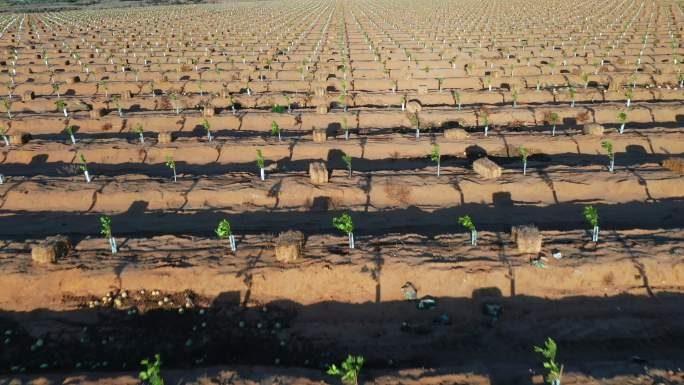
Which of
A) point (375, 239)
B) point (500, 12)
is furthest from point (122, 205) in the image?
point (500, 12)

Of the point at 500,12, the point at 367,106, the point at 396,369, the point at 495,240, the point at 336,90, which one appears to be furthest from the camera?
the point at 500,12

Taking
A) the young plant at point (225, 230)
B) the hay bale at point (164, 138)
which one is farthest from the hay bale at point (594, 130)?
the hay bale at point (164, 138)

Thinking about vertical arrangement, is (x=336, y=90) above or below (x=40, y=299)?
above

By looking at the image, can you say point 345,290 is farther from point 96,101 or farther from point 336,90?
point 96,101

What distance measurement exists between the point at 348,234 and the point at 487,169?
5.71 metres

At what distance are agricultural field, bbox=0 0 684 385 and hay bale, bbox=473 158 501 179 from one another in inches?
2.8

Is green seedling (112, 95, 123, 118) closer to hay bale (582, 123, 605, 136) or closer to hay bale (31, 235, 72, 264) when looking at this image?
hay bale (31, 235, 72, 264)

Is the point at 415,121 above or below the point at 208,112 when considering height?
below

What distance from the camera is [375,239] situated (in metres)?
12.2

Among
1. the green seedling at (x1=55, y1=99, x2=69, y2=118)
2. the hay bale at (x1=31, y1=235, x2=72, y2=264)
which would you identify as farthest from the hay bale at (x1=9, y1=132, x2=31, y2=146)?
the hay bale at (x1=31, y1=235, x2=72, y2=264)

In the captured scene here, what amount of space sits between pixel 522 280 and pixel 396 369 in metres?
3.70

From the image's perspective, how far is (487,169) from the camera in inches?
608

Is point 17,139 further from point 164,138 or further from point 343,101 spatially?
point 343,101

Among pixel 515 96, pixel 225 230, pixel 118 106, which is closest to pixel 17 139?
pixel 118 106
